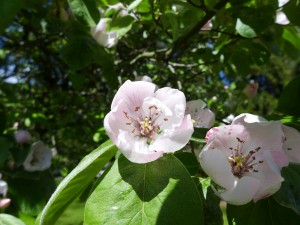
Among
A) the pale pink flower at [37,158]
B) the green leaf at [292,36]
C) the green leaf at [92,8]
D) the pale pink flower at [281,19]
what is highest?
the green leaf at [92,8]

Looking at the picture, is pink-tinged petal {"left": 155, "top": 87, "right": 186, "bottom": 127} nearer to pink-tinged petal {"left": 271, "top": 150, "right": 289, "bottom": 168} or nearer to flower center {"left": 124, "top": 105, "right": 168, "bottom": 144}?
flower center {"left": 124, "top": 105, "right": 168, "bottom": 144}

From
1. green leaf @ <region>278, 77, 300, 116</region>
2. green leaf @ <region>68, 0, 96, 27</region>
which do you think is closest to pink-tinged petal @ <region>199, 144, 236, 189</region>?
green leaf @ <region>278, 77, 300, 116</region>

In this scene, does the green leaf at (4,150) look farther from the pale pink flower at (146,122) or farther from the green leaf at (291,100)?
the green leaf at (291,100)

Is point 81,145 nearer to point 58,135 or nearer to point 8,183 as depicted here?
point 58,135

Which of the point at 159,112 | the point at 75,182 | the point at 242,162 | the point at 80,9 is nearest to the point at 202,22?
the point at 80,9

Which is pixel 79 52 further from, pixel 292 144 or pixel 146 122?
pixel 292 144

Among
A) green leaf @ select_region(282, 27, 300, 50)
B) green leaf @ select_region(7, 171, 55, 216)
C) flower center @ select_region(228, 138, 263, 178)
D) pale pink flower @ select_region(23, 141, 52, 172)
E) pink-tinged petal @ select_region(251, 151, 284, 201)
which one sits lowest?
pale pink flower @ select_region(23, 141, 52, 172)

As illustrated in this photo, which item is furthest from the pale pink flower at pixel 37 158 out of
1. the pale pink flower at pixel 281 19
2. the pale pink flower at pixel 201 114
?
the pale pink flower at pixel 281 19
